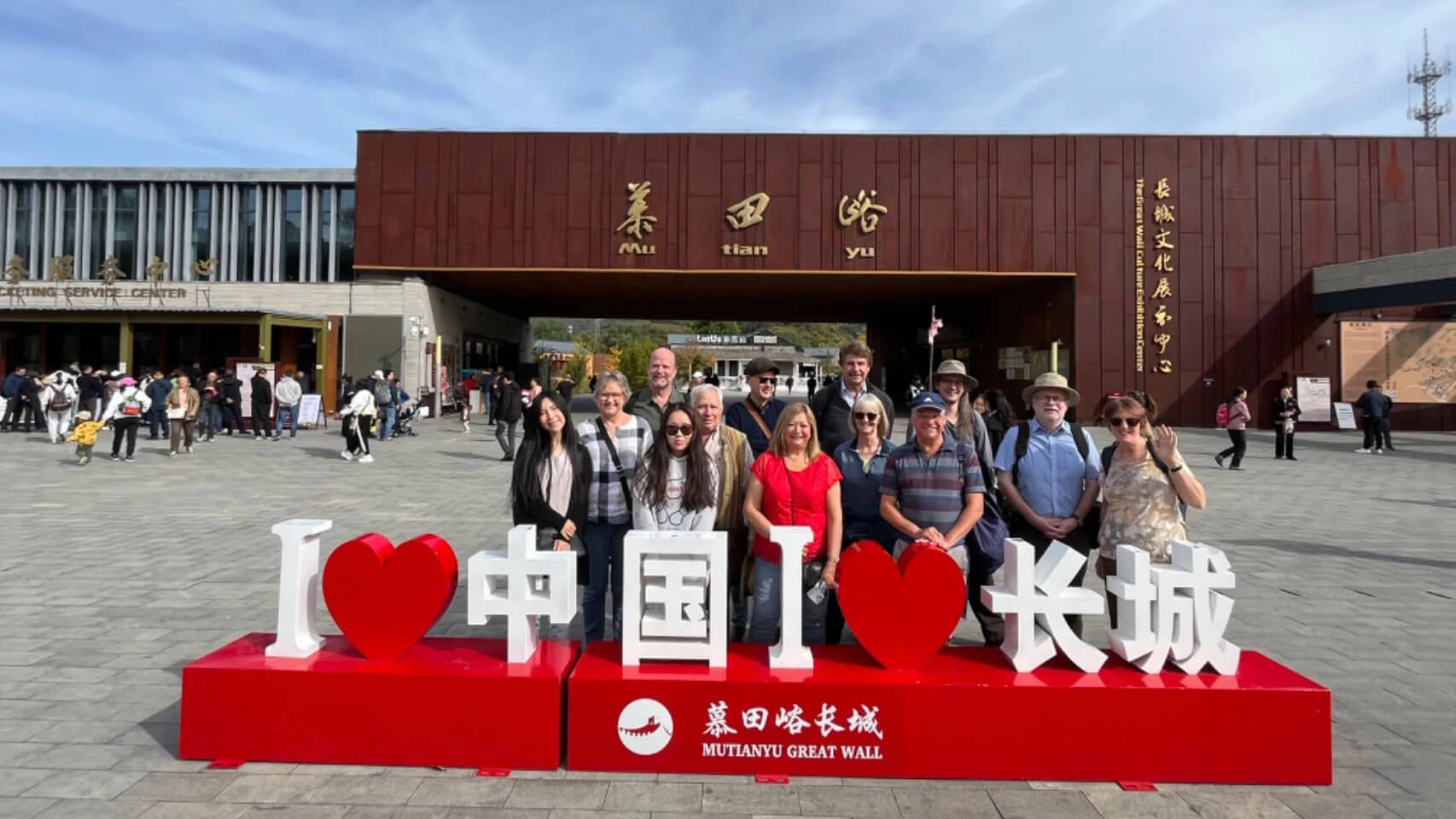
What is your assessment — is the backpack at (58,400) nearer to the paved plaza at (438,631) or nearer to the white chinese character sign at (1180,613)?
the paved plaza at (438,631)

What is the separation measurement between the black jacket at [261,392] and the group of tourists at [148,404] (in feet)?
0.06

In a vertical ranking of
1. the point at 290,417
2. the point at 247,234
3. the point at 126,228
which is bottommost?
the point at 290,417

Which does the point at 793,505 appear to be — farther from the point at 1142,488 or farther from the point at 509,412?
the point at 509,412

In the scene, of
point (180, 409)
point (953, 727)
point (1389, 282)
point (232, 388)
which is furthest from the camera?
point (1389, 282)

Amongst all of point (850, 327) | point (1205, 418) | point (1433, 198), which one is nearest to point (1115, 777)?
point (1205, 418)

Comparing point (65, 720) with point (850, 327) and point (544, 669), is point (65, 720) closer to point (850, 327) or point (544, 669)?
point (544, 669)

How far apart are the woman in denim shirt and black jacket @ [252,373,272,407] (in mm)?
16908

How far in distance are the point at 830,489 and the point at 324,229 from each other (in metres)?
28.1

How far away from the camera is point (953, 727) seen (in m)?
3.09

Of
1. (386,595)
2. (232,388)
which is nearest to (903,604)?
(386,595)

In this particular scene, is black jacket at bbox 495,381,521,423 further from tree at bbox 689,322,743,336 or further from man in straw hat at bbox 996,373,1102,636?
tree at bbox 689,322,743,336

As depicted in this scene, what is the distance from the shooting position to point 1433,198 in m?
21.6

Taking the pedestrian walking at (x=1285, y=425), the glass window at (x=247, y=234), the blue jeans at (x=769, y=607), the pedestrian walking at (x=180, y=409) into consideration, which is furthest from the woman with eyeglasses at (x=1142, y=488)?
the glass window at (x=247, y=234)

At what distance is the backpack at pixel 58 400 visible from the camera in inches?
617
